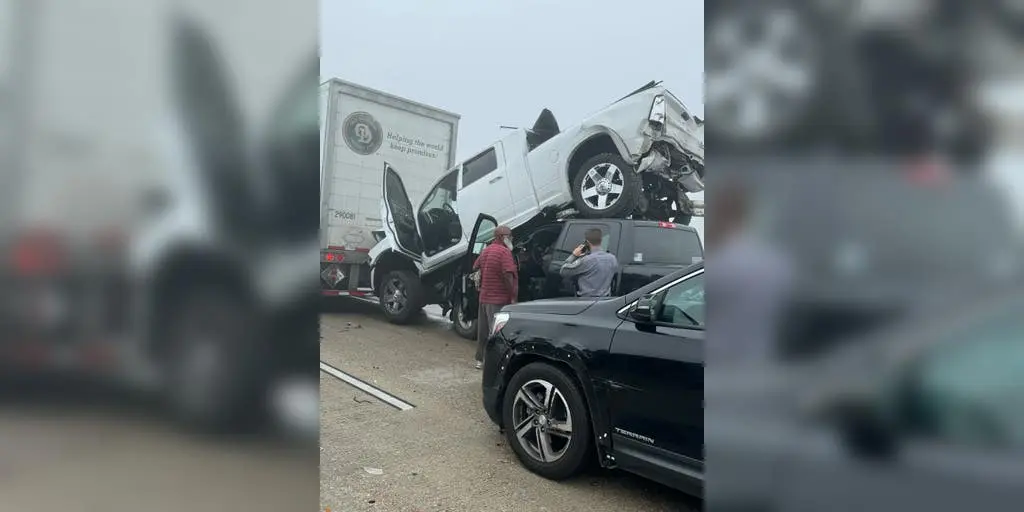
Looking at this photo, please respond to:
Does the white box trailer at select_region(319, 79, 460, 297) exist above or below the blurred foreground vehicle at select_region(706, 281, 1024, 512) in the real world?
above

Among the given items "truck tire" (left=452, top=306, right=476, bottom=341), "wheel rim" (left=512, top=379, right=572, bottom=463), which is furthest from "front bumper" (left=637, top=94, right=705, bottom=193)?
"wheel rim" (left=512, top=379, right=572, bottom=463)

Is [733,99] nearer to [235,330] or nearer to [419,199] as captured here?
[235,330]

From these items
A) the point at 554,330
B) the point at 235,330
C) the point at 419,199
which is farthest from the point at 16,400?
the point at 419,199

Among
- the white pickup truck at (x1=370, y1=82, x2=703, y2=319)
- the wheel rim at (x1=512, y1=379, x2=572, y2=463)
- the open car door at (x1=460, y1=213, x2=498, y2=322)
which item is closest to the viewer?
the wheel rim at (x1=512, y1=379, x2=572, y2=463)

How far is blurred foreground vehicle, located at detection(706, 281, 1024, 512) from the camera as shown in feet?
2.31

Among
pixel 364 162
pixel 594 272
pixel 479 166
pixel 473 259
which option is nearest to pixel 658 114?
pixel 594 272

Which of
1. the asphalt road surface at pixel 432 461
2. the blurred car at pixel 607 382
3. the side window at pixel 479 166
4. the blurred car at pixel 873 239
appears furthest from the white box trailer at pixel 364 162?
the blurred car at pixel 873 239

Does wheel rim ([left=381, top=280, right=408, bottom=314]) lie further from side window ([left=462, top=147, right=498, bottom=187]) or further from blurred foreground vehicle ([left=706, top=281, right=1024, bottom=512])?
blurred foreground vehicle ([left=706, top=281, right=1024, bottom=512])

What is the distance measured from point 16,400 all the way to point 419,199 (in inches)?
328

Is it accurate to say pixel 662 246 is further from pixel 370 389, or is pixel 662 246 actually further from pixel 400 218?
pixel 400 218

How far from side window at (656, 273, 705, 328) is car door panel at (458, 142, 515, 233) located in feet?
14.8

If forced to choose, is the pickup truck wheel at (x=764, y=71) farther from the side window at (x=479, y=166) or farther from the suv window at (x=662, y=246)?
the side window at (x=479, y=166)

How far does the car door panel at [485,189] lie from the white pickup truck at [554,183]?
0.01m

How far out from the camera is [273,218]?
1258 millimetres
